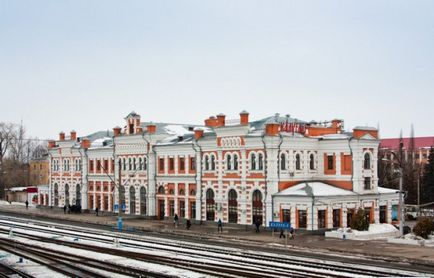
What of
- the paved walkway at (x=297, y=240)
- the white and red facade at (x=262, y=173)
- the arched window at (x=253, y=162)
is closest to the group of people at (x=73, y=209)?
the paved walkway at (x=297, y=240)

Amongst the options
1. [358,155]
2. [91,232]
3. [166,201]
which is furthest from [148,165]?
[358,155]

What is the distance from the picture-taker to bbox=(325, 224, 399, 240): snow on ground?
4691cm

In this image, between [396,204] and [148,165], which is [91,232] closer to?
[148,165]

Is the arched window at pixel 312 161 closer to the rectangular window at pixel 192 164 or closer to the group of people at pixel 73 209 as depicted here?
the rectangular window at pixel 192 164

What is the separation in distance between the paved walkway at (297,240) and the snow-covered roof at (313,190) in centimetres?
354

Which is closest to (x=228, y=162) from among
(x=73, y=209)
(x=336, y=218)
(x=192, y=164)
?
(x=192, y=164)

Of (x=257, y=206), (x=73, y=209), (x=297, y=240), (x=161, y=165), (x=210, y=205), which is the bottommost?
(x=73, y=209)

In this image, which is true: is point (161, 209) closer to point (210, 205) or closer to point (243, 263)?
point (210, 205)

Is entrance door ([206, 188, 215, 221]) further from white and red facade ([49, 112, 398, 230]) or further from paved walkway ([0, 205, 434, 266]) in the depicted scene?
paved walkway ([0, 205, 434, 266])

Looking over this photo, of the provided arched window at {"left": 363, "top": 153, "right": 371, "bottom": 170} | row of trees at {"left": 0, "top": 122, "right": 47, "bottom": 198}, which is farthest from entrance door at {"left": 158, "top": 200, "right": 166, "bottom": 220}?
row of trees at {"left": 0, "top": 122, "right": 47, "bottom": 198}

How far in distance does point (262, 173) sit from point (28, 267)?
84.0ft

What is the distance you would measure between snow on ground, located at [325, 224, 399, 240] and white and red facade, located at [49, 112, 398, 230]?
2.33 meters

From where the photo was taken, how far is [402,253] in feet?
125

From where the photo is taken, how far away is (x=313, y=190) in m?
51.1
